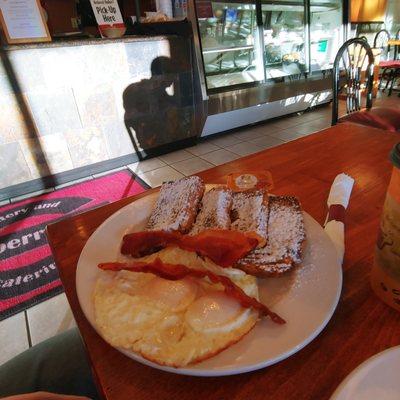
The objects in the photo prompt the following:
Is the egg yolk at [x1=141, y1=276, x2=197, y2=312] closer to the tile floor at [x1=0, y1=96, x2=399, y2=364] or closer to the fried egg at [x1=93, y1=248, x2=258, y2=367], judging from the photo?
the fried egg at [x1=93, y1=248, x2=258, y2=367]

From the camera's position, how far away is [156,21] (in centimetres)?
240

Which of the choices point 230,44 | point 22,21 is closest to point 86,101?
point 22,21

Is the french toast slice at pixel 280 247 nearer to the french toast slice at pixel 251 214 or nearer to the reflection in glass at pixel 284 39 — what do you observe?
the french toast slice at pixel 251 214

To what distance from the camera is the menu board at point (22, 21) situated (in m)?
1.84

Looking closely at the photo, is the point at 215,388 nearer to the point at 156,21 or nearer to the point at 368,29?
Answer: the point at 156,21

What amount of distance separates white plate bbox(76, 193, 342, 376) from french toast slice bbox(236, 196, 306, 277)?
2 centimetres

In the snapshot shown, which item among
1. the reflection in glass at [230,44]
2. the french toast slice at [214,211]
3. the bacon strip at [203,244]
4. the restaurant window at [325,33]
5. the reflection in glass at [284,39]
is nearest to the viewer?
the bacon strip at [203,244]

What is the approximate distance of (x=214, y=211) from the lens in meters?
0.54

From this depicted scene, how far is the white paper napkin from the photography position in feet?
1.59

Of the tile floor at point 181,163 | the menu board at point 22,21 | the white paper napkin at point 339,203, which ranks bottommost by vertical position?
the tile floor at point 181,163

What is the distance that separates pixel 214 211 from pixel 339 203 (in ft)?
0.85

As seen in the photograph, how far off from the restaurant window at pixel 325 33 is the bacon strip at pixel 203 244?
370cm

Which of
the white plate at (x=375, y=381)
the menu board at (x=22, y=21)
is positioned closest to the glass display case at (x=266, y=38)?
the menu board at (x=22, y=21)

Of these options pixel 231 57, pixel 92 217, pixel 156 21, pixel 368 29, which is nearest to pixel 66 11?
pixel 156 21
